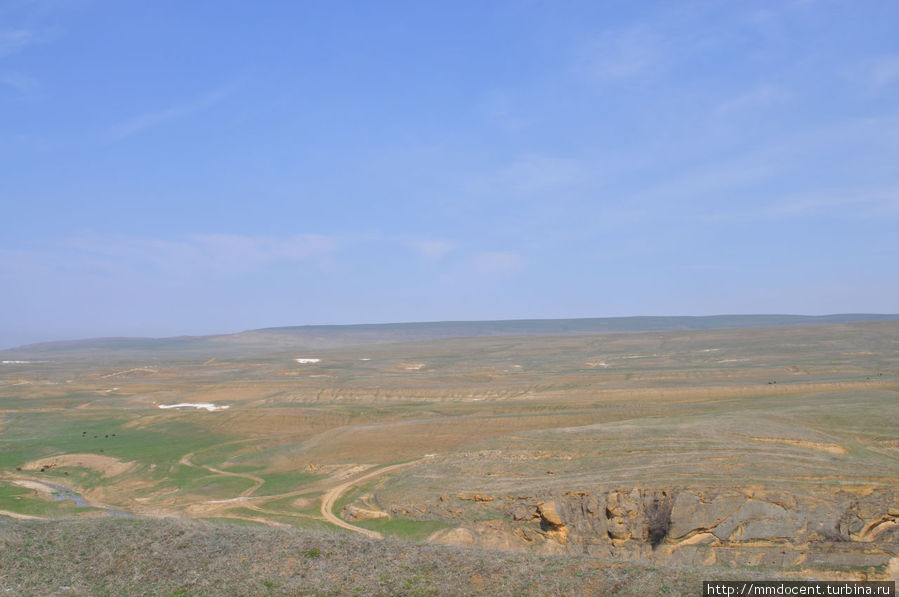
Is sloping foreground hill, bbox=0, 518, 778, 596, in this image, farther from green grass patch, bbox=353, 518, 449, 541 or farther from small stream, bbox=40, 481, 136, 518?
small stream, bbox=40, 481, 136, 518

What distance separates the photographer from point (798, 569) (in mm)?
20609

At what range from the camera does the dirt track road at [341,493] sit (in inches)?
1110

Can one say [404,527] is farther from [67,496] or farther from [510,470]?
[67,496]

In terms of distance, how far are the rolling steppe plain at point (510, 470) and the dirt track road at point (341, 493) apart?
0.72 ft

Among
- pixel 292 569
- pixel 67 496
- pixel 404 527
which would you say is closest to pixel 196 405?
pixel 67 496

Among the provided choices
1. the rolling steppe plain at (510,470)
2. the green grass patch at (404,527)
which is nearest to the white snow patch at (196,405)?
the rolling steppe plain at (510,470)

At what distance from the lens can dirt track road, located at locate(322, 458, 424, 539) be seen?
2819 centimetres

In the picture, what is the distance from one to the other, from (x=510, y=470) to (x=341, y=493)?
30.3 ft

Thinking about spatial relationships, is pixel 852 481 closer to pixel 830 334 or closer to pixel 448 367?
pixel 448 367

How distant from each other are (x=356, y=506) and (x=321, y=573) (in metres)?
17.1

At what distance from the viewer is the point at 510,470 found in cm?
3312

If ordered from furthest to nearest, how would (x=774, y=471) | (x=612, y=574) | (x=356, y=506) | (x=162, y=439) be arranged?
1. (x=162, y=439)
2. (x=356, y=506)
3. (x=774, y=471)
4. (x=612, y=574)

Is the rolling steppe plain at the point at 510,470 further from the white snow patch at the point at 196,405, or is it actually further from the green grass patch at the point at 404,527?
the white snow patch at the point at 196,405

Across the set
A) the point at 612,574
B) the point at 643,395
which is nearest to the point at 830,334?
the point at 643,395
